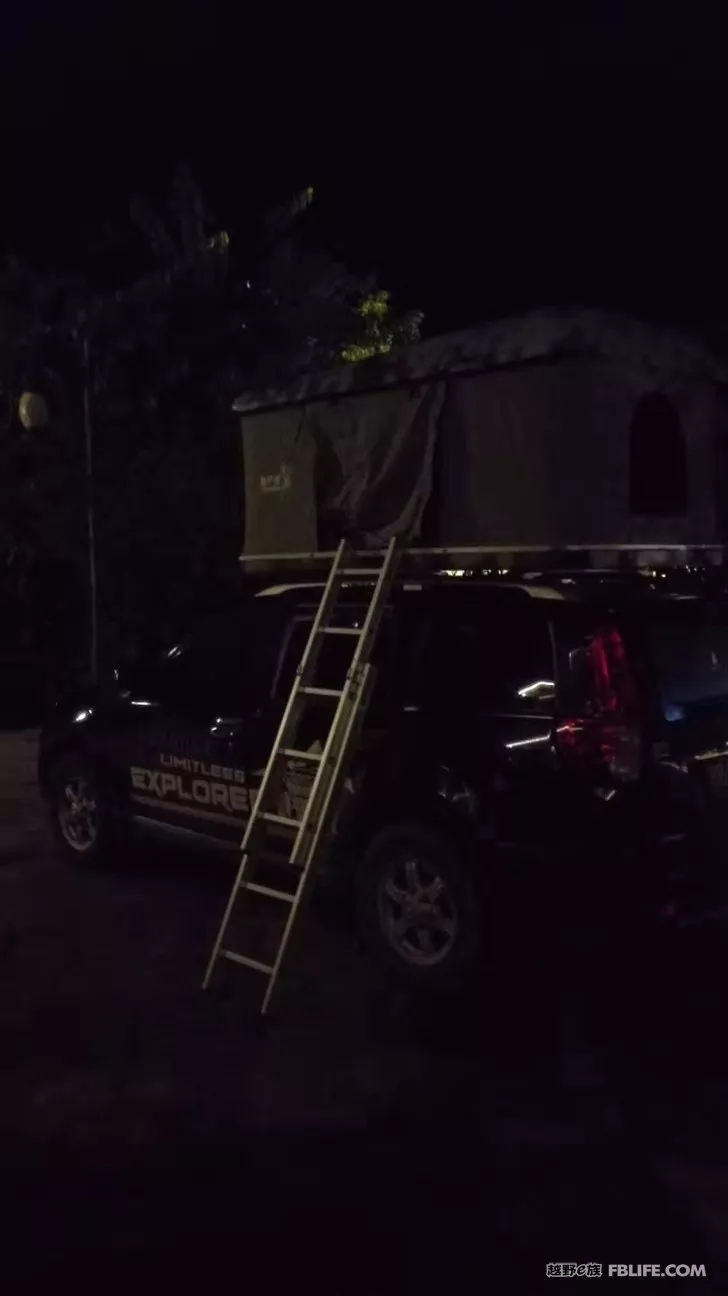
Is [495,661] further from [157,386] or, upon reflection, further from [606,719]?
[157,386]

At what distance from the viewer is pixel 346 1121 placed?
177 inches

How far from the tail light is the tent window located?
134 centimetres

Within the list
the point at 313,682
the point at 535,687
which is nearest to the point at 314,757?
the point at 313,682

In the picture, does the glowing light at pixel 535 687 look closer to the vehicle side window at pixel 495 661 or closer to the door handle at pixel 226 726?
the vehicle side window at pixel 495 661

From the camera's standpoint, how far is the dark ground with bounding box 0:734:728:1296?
3.64m

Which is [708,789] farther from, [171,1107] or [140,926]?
[140,926]

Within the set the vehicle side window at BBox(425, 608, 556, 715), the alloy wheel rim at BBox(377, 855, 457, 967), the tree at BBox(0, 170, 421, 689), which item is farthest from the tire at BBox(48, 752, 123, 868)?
the tree at BBox(0, 170, 421, 689)

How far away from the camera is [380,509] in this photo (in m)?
6.84

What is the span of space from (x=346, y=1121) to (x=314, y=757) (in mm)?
1776

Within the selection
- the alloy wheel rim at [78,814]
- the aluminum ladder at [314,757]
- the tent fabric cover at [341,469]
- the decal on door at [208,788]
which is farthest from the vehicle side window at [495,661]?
the alloy wheel rim at [78,814]

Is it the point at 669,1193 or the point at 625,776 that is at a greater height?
the point at 625,776

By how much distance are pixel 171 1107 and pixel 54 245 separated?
50.7 feet

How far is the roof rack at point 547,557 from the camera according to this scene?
20.0 feet

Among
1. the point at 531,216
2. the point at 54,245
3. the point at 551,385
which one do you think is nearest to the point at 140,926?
the point at 551,385
